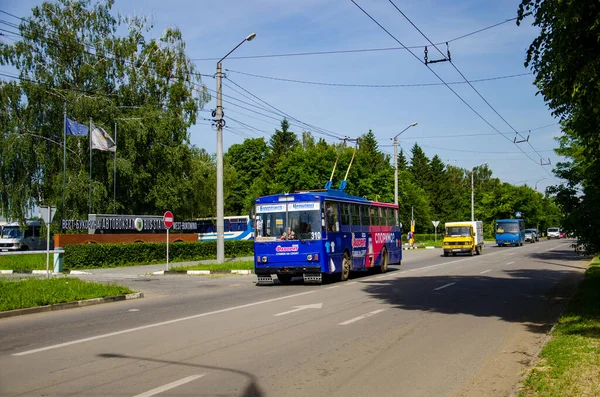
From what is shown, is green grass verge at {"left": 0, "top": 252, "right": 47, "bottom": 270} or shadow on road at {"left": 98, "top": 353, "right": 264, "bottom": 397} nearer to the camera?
shadow on road at {"left": 98, "top": 353, "right": 264, "bottom": 397}

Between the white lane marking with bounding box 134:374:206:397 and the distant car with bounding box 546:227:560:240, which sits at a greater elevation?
the distant car with bounding box 546:227:560:240

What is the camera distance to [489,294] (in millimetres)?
16484

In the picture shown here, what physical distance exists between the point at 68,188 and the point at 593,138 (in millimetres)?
38472

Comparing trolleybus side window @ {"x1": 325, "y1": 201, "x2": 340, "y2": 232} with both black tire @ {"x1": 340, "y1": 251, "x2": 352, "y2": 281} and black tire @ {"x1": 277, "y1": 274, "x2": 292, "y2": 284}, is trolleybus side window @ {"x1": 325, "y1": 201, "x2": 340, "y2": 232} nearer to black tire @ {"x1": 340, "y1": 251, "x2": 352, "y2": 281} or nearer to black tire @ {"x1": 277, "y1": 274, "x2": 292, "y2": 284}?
black tire @ {"x1": 340, "y1": 251, "x2": 352, "y2": 281}

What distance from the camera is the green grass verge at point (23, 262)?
29.5 meters

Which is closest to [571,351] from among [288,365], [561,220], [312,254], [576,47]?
[288,365]

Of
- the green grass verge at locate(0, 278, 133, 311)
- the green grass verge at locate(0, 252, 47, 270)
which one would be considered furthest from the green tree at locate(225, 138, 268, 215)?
the green grass verge at locate(0, 278, 133, 311)

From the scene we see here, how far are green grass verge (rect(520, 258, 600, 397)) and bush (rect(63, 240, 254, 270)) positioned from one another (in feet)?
77.8

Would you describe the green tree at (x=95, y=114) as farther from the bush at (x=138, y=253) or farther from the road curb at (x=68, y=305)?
the road curb at (x=68, y=305)

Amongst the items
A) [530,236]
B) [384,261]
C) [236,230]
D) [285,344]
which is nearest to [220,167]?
[384,261]

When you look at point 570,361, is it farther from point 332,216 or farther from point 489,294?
point 332,216

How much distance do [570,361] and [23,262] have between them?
29874 mm

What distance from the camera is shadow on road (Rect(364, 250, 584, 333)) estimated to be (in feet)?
42.1

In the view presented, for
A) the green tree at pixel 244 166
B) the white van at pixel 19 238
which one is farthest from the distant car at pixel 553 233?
the white van at pixel 19 238
